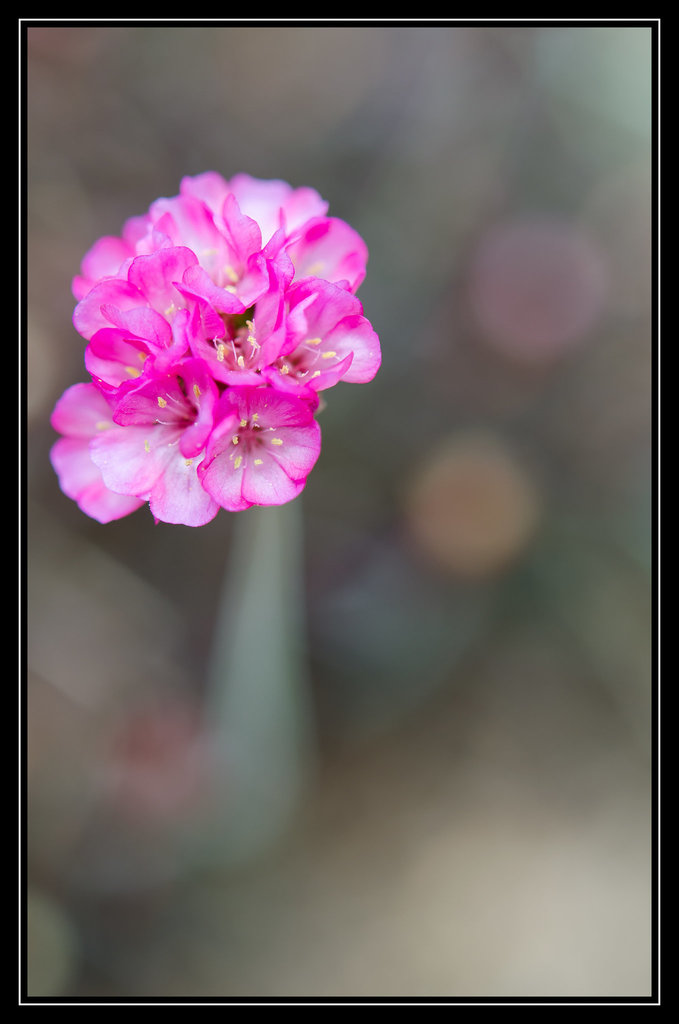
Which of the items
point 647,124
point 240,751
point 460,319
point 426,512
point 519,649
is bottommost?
point 240,751

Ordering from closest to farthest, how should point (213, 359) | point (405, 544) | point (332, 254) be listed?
point (213, 359) → point (332, 254) → point (405, 544)

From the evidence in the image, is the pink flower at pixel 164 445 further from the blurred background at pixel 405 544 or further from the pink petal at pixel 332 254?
the blurred background at pixel 405 544

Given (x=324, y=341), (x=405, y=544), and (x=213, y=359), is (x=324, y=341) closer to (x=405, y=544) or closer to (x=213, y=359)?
(x=213, y=359)

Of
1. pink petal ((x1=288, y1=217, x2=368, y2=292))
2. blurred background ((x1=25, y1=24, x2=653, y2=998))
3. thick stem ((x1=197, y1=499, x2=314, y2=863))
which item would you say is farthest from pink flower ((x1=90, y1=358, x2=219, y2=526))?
blurred background ((x1=25, y1=24, x2=653, y2=998))

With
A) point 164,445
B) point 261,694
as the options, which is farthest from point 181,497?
point 261,694

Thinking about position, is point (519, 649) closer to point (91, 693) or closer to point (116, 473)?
point (91, 693)

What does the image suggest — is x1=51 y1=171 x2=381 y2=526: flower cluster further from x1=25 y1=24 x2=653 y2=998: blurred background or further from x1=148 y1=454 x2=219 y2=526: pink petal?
x1=25 y1=24 x2=653 y2=998: blurred background

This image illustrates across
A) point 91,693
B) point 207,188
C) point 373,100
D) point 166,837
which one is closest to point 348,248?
point 207,188
